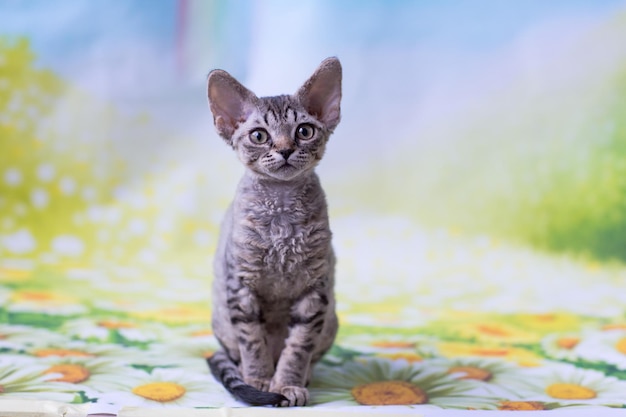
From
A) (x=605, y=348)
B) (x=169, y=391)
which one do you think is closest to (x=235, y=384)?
(x=169, y=391)

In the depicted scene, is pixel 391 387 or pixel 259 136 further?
pixel 391 387

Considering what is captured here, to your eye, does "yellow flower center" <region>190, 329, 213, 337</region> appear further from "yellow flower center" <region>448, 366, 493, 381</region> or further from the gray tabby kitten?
"yellow flower center" <region>448, 366, 493, 381</region>

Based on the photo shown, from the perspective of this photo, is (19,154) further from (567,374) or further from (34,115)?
(567,374)

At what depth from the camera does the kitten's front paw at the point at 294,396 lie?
171 centimetres

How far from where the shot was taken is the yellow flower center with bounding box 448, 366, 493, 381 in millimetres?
1977

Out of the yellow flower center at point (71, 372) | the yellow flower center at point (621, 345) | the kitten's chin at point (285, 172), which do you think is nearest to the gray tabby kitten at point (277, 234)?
the kitten's chin at point (285, 172)

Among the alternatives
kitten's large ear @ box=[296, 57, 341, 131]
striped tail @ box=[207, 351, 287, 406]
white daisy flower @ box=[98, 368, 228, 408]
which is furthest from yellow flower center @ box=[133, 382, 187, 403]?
kitten's large ear @ box=[296, 57, 341, 131]

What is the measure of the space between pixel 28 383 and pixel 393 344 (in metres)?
1.02

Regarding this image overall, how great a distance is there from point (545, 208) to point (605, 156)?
0.30 meters

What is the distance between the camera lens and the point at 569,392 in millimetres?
1873

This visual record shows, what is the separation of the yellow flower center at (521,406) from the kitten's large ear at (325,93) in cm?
75

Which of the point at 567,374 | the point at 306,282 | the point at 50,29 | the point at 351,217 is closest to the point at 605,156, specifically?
the point at 351,217

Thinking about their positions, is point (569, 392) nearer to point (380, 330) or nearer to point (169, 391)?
point (380, 330)

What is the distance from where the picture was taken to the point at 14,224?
3.02 metres
